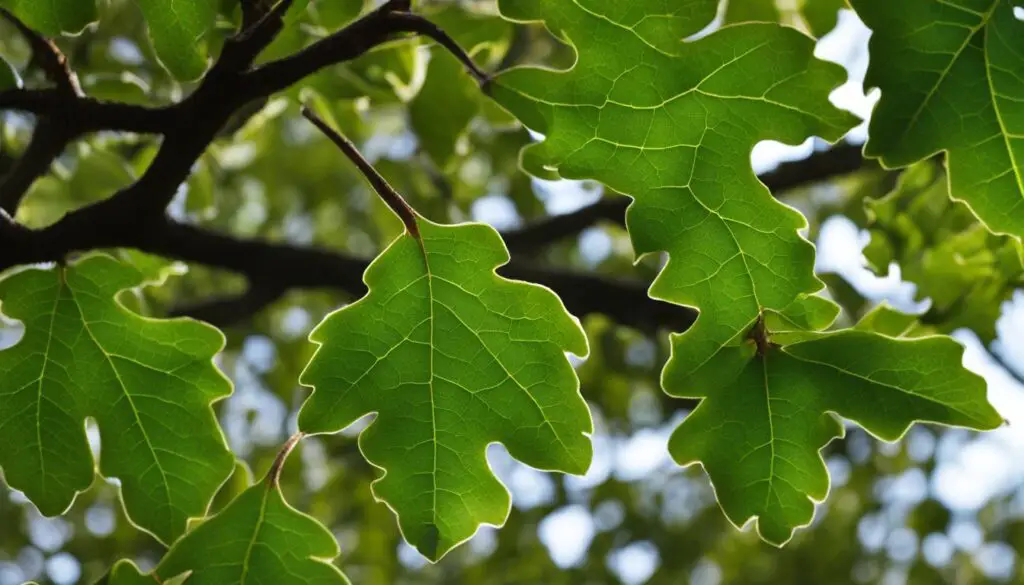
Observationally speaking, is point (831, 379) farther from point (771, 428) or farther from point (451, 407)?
point (451, 407)

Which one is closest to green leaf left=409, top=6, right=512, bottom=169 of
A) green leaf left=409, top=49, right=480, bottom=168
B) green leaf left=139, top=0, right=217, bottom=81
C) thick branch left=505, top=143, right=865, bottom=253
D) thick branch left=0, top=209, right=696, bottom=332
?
green leaf left=409, top=49, right=480, bottom=168

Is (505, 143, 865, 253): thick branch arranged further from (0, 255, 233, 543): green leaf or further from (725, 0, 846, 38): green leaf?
(0, 255, 233, 543): green leaf

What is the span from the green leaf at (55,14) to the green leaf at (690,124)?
344mm

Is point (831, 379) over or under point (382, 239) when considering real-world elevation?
over

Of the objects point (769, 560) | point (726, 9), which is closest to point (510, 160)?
point (726, 9)

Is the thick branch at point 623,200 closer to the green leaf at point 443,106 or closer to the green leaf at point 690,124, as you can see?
the green leaf at point 443,106

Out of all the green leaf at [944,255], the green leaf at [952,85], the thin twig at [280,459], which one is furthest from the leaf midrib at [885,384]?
the thin twig at [280,459]

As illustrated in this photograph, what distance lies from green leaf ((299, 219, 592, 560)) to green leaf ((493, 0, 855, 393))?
11 centimetres

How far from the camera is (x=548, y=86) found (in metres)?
0.83

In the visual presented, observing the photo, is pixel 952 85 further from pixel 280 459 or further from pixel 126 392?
pixel 126 392

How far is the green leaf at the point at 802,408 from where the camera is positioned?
0.88 m

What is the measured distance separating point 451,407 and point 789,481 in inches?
11.7

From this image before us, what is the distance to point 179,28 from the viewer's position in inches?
34.4

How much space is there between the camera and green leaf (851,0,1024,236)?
30.0 inches
